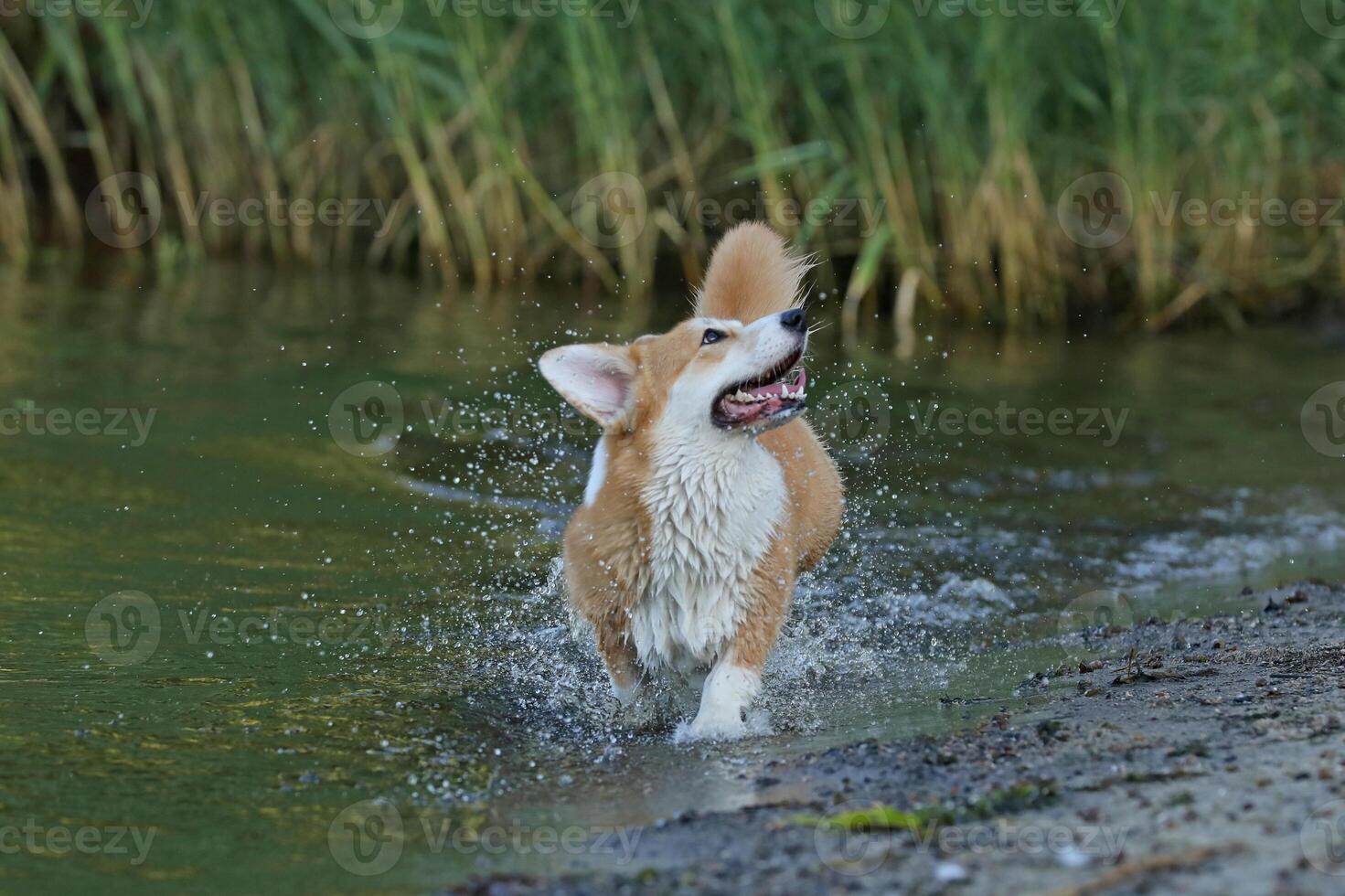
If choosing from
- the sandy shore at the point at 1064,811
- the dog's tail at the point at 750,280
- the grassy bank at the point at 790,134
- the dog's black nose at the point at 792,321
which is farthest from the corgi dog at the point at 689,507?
the grassy bank at the point at 790,134

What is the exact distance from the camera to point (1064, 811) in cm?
312

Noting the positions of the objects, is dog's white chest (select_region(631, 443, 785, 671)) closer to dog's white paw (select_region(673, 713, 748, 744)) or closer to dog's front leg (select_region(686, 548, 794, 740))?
dog's front leg (select_region(686, 548, 794, 740))

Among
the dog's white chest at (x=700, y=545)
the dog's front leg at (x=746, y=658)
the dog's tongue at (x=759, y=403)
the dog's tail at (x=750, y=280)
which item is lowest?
the dog's front leg at (x=746, y=658)

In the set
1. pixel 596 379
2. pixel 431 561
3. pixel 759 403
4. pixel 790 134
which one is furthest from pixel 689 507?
pixel 790 134

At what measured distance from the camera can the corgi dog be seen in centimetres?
443

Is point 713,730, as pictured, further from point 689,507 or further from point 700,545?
point 689,507

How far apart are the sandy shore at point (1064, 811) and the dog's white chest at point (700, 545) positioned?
82 centimetres

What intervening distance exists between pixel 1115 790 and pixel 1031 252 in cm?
710

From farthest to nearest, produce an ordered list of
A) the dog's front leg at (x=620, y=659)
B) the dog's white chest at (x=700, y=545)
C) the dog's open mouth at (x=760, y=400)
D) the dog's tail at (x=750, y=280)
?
the dog's tail at (x=750, y=280) < the dog's front leg at (x=620, y=659) < the dog's white chest at (x=700, y=545) < the dog's open mouth at (x=760, y=400)

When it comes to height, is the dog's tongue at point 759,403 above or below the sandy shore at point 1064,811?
above

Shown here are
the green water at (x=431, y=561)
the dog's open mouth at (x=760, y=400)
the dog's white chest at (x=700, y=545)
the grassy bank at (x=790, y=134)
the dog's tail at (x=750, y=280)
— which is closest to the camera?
the green water at (x=431, y=561)

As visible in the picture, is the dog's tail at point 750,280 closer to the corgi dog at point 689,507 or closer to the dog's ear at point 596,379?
the corgi dog at point 689,507

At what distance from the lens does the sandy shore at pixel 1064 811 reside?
2.76 m

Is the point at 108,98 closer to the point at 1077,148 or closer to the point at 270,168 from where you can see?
the point at 270,168
